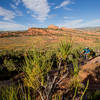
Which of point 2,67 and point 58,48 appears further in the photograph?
point 2,67

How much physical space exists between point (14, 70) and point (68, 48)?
24.7 feet

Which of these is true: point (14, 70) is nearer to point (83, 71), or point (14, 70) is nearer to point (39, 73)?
point (83, 71)

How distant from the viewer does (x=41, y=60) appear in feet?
6.64

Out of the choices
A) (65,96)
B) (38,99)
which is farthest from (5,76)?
(65,96)

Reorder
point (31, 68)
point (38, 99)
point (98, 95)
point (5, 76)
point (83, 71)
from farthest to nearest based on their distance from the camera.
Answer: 1. point (5, 76)
2. point (83, 71)
3. point (38, 99)
4. point (98, 95)
5. point (31, 68)

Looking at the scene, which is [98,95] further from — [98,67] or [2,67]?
[2,67]

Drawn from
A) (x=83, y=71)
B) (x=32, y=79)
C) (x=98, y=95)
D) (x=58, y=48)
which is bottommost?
(x=83, y=71)

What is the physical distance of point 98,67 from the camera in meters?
6.84

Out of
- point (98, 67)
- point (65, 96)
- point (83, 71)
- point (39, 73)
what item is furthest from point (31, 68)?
point (98, 67)

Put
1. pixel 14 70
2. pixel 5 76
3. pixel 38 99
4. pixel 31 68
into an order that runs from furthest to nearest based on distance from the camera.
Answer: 1. pixel 14 70
2. pixel 5 76
3. pixel 38 99
4. pixel 31 68

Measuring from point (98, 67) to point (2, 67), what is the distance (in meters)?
8.44

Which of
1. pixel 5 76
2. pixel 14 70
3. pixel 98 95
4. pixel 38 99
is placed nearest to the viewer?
pixel 98 95

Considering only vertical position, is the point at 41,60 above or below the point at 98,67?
above

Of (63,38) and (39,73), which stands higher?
(63,38)
